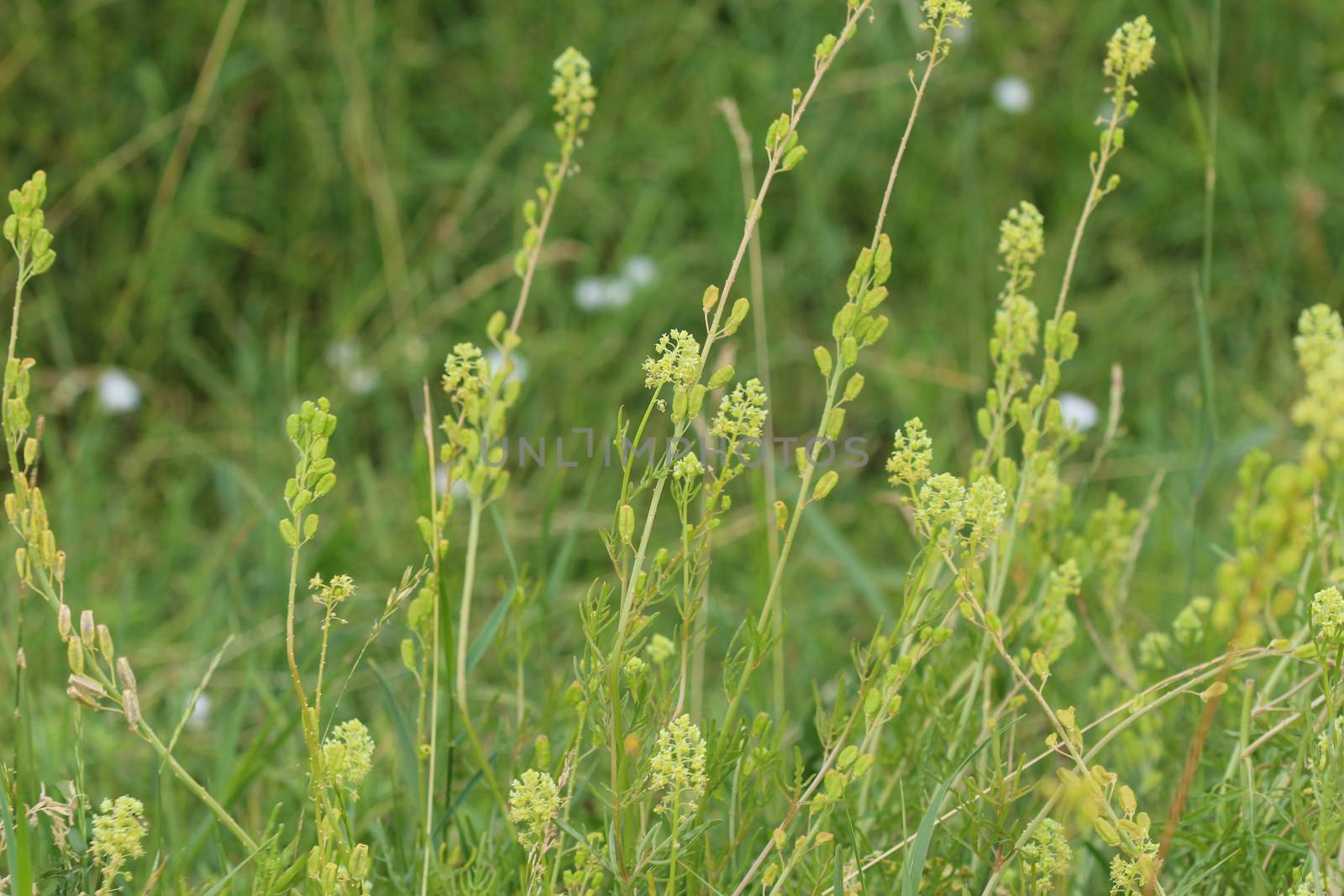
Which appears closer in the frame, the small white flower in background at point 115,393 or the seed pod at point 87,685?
the seed pod at point 87,685

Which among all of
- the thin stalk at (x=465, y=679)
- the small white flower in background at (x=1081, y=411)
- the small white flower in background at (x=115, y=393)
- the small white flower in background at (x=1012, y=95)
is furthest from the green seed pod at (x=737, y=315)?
the small white flower in background at (x=1012, y=95)

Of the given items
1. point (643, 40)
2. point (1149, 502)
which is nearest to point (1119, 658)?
point (1149, 502)

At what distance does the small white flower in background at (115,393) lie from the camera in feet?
8.64

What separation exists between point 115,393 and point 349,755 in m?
1.79

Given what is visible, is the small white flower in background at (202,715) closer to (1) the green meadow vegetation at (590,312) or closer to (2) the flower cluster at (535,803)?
(1) the green meadow vegetation at (590,312)

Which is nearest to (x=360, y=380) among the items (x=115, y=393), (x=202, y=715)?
(x=115, y=393)

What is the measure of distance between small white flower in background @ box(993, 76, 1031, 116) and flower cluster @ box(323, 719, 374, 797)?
226 cm

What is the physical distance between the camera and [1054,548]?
1.37m

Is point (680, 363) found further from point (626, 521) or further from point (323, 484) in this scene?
point (323, 484)

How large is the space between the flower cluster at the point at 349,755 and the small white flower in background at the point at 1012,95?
2256 mm

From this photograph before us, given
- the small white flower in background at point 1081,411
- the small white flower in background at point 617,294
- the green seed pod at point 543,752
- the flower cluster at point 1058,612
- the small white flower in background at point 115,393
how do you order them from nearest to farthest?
the green seed pod at point 543,752 < the flower cluster at point 1058,612 < the small white flower in background at point 1081,411 < the small white flower in background at point 115,393 < the small white flower in background at point 617,294

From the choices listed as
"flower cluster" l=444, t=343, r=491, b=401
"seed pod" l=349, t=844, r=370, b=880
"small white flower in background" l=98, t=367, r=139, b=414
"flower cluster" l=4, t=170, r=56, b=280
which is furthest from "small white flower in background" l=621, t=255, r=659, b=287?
"seed pod" l=349, t=844, r=370, b=880

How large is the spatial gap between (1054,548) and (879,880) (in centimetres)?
37

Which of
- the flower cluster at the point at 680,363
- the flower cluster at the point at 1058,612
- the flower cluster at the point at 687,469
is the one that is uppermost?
the flower cluster at the point at 680,363
